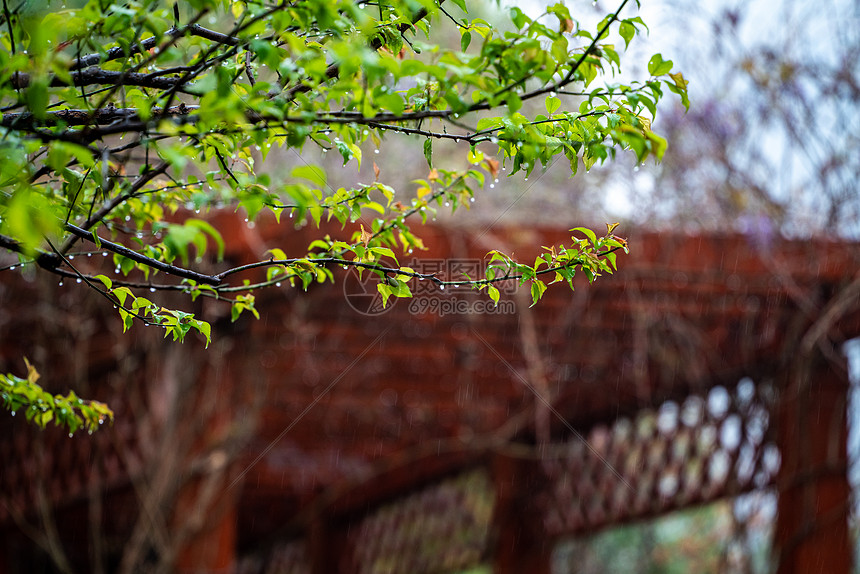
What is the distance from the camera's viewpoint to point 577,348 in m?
3.29

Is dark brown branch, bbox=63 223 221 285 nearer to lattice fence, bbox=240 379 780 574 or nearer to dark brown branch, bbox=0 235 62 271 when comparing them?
dark brown branch, bbox=0 235 62 271

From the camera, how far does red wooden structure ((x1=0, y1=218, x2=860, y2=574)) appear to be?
2758 mm

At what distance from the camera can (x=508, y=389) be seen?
163 inches

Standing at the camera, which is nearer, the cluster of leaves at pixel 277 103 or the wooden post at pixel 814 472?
the cluster of leaves at pixel 277 103

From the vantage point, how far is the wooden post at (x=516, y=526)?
3975mm

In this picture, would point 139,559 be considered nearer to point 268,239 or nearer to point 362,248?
point 268,239

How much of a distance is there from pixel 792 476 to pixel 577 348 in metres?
1.08

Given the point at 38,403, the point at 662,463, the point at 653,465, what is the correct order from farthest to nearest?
the point at 653,465
the point at 662,463
the point at 38,403

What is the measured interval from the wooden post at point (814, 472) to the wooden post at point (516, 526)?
134 cm
